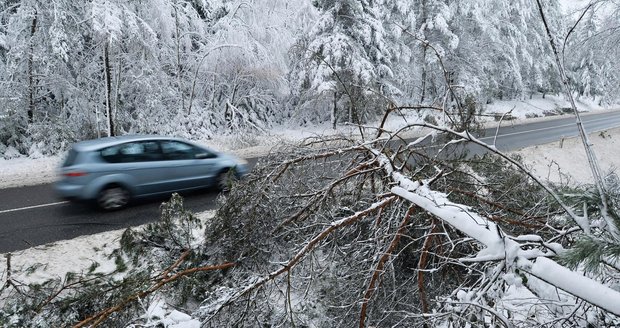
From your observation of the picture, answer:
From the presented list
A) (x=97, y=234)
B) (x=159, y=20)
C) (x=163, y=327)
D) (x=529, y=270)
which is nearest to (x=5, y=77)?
(x=159, y=20)

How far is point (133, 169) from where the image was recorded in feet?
29.0

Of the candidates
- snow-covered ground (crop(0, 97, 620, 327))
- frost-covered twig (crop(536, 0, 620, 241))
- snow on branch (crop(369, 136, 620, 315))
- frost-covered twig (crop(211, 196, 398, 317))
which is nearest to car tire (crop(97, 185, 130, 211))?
snow-covered ground (crop(0, 97, 620, 327))

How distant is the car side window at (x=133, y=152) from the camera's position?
8.56 metres

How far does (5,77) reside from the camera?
15.6 m

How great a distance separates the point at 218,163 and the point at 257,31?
1262 centimetres

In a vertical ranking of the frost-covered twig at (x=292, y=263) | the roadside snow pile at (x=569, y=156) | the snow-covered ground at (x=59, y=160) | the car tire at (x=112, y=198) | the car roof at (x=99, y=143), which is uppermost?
the car roof at (x=99, y=143)

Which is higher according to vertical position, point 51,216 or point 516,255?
point 516,255

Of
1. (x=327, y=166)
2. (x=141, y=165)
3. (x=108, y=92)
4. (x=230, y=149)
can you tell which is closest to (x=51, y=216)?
(x=141, y=165)

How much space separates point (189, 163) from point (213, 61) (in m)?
11.4

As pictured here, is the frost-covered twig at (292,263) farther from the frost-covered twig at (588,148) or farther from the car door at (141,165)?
the car door at (141,165)

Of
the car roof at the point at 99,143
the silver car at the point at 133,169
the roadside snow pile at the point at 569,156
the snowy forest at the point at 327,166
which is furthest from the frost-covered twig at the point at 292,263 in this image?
the roadside snow pile at the point at 569,156

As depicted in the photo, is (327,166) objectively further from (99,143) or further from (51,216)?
(51,216)

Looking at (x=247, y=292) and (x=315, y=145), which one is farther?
(x=315, y=145)

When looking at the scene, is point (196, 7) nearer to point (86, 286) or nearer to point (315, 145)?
point (315, 145)
